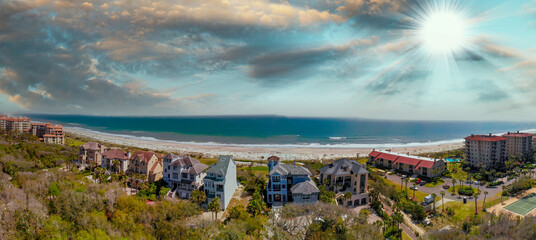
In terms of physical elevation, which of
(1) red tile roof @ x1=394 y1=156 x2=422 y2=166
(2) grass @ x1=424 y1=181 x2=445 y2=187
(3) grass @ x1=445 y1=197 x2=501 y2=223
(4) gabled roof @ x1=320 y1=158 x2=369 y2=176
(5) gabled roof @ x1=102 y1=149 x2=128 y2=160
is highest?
(5) gabled roof @ x1=102 y1=149 x2=128 y2=160

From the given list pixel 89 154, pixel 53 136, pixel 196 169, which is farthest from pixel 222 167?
pixel 53 136

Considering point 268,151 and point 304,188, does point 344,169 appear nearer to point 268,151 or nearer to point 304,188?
point 304,188

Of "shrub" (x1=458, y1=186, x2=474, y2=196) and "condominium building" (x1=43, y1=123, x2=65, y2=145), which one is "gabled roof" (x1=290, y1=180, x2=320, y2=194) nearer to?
"shrub" (x1=458, y1=186, x2=474, y2=196)

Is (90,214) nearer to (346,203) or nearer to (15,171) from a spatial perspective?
(15,171)

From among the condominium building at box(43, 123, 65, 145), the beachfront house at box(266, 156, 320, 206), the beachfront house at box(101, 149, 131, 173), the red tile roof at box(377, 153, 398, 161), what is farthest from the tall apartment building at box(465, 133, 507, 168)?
the condominium building at box(43, 123, 65, 145)

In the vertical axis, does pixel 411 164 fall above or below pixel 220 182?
below

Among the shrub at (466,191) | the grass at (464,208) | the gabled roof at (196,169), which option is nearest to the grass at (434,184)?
the shrub at (466,191)

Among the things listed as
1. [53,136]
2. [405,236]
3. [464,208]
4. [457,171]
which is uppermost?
[53,136]

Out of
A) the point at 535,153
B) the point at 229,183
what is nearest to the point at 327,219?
the point at 229,183
